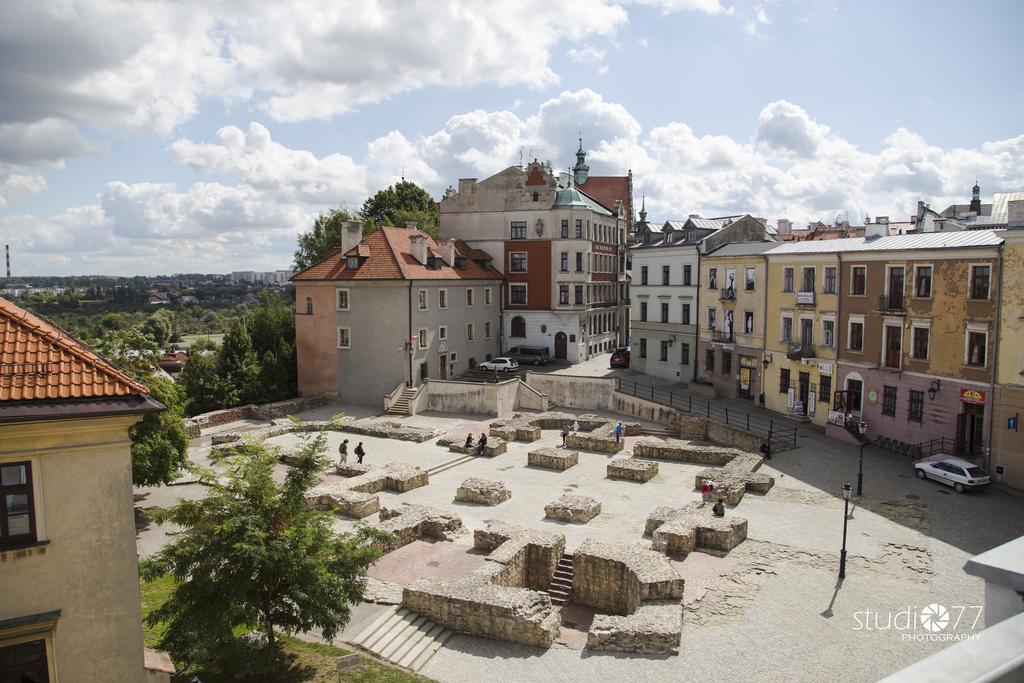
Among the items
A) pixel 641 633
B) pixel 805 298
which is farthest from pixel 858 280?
pixel 641 633

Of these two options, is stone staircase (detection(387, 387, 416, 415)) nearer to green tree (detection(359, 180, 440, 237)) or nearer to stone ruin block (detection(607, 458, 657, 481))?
stone ruin block (detection(607, 458, 657, 481))

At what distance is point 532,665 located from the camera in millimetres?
16938

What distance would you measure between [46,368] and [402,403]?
34.7 m

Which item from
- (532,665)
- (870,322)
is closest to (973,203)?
(870,322)

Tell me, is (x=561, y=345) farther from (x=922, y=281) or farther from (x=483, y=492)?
(x=483, y=492)

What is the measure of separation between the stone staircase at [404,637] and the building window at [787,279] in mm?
30603

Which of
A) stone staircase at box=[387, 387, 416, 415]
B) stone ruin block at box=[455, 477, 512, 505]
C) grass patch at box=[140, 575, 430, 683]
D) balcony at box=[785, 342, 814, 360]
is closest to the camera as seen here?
grass patch at box=[140, 575, 430, 683]

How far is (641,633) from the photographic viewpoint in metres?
17.2

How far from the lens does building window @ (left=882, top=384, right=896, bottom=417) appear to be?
3428 centimetres

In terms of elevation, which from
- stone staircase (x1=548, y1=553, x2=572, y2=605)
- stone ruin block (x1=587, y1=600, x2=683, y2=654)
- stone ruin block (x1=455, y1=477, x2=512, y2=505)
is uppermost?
stone ruin block (x1=455, y1=477, x2=512, y2=505)

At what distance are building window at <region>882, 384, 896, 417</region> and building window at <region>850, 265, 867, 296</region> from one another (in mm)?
5197

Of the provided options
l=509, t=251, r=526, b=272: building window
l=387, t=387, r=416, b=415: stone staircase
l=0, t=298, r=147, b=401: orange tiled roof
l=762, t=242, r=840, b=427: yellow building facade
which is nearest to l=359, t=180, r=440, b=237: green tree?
l=509, t=251, r=526, b=272: building window

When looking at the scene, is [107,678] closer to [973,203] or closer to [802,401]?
[802,401]

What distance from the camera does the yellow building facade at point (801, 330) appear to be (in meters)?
37.7
